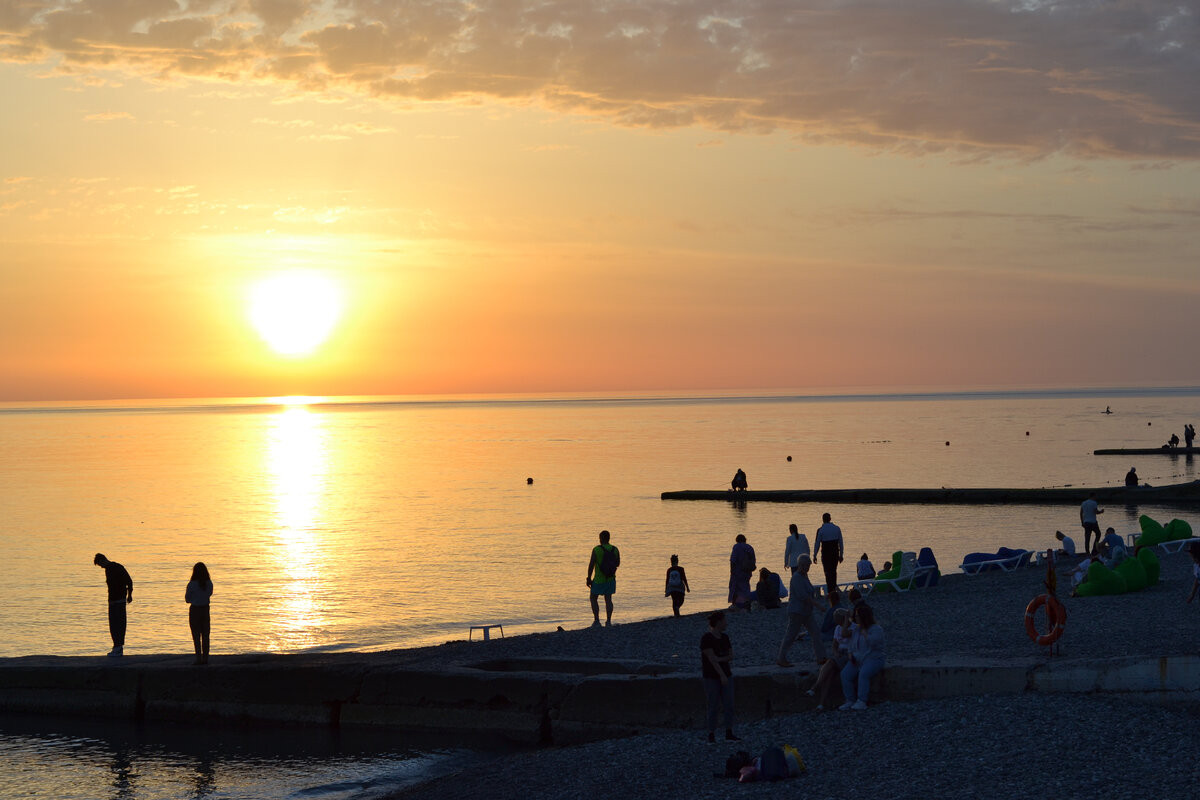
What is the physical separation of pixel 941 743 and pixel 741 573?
33.5ft

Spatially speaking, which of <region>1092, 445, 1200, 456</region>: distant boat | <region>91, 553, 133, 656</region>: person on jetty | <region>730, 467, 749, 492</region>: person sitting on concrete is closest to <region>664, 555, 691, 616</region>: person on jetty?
<region>91, 553, 133, 656</region>: person on jetty

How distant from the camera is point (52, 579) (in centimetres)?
3716

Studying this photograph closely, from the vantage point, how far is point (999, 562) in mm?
28391

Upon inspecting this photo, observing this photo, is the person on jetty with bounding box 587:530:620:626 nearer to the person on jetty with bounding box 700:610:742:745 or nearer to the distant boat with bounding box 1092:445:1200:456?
the person on jetty with bounding box 700:610:742:745

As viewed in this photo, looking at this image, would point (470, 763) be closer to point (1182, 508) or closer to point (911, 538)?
point (911, 538)

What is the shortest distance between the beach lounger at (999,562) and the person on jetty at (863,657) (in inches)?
620

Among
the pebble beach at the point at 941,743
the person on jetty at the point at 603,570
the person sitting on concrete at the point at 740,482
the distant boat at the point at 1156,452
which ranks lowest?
the pebble beach at the point at 941,743

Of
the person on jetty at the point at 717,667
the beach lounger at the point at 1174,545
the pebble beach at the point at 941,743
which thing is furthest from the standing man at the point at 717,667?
the beach lounger at the point at 1174,545

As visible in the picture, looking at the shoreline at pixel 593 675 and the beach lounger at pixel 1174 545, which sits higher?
the beach lounger at pixel 1174 545

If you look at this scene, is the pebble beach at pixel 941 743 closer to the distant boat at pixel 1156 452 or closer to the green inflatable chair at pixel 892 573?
Result: the green inflatable chair at pixel 892 573

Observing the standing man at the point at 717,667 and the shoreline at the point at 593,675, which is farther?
the shoreline at the point at 593,675

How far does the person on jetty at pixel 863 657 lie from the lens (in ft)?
44.3

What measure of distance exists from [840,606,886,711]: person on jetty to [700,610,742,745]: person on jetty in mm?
1587

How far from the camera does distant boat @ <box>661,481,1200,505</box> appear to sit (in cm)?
5331
